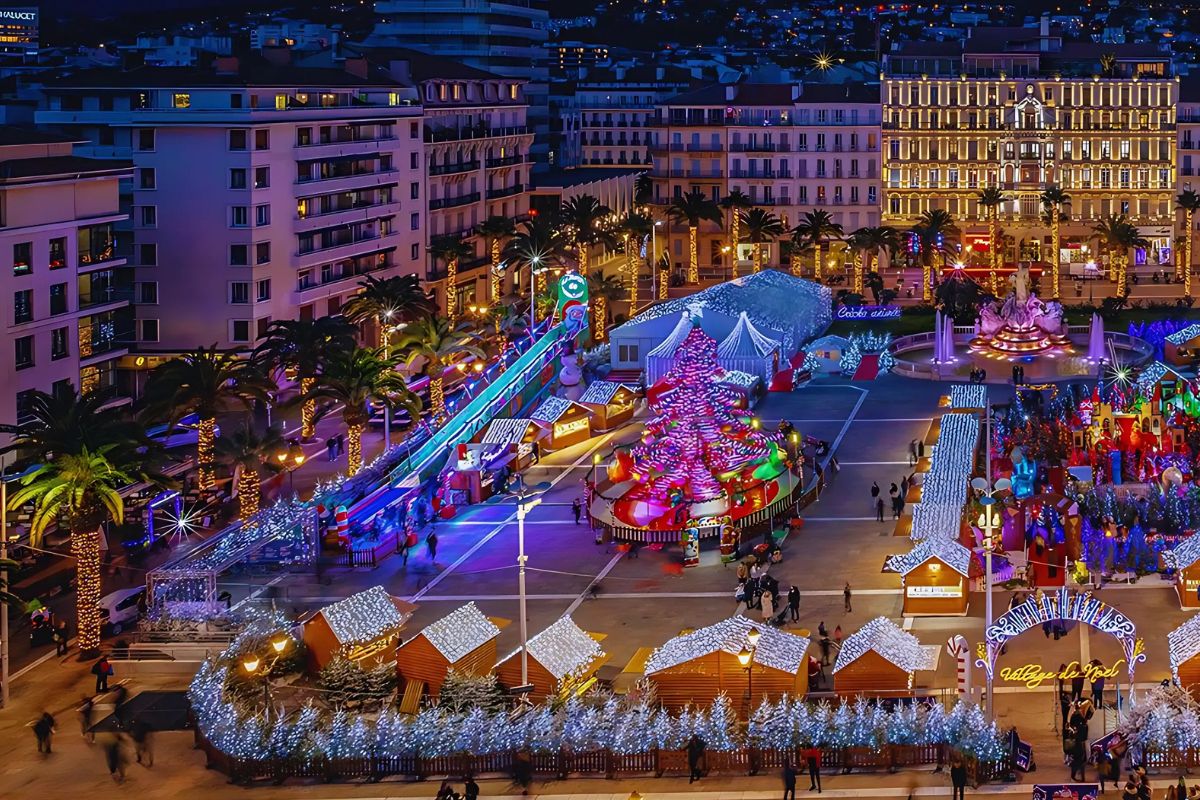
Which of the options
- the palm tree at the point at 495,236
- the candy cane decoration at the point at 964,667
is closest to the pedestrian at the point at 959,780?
the candy cane decoration at the point at 964,667

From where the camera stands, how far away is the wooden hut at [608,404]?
9488 cm

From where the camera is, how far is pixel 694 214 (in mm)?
150250

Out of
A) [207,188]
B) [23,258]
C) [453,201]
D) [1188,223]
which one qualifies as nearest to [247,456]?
[23,258]

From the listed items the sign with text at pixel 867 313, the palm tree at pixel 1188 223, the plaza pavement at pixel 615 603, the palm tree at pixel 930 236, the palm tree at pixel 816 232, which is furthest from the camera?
the palm tree at pixel 1188 223

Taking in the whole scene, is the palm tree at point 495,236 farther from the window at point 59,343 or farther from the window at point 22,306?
the window at point 22,306

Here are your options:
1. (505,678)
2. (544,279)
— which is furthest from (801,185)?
(505,678)

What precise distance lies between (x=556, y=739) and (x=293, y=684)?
10.5 metres

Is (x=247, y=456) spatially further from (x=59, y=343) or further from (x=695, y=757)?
(x=695, y=757)

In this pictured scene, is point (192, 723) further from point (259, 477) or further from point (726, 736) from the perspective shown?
point (259, 477)

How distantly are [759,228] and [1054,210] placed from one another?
89.4ft

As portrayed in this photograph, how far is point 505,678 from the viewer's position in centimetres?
5250

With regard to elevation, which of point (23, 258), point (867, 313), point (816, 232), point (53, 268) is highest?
point (23, 258)

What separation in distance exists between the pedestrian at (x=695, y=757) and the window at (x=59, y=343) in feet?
143

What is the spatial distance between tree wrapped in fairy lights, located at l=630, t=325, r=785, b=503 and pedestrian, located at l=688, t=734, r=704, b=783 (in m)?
26.3
